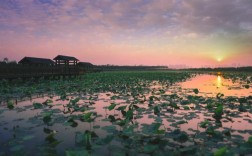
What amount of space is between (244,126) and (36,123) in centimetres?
589

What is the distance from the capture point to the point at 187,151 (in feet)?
10.9

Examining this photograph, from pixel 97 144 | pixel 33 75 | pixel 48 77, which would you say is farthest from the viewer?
pixel 48 77

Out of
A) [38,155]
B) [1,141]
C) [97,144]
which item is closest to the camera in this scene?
[38,155]

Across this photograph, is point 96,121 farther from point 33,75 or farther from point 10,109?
point 33,75

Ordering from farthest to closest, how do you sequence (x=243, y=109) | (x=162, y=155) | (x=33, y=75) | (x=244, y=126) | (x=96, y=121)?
(x=33, y=75) → (x=243, y=109) → (x=96, y=121) → (x=244, y=126) → (x=162, y=155)

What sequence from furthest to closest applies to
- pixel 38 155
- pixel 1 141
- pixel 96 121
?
1. pixel 96 121
2. pixel 1 141
3. pixel 38 155

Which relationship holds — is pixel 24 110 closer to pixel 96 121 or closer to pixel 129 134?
pixel 96 121

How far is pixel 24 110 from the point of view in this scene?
7.35 metres

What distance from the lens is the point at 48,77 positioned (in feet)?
81.3

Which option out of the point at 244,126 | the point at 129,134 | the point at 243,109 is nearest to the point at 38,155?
the point at 129,134

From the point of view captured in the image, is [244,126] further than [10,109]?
No

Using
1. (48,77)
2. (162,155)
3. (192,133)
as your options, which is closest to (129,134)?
(162,155)

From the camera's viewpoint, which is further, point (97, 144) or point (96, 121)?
point (96, 121)

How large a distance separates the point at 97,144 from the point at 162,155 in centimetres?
127
